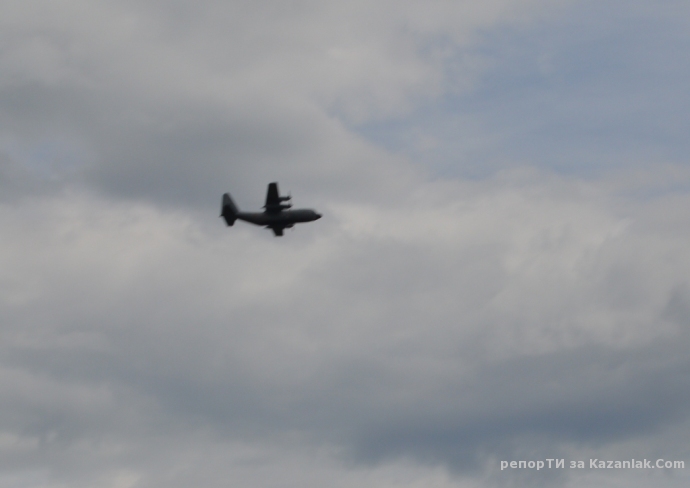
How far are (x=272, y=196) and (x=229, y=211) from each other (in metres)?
11.9

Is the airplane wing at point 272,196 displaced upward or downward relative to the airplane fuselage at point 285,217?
upward

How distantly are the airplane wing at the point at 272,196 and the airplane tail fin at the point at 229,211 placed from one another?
9.79m

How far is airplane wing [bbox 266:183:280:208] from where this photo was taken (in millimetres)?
156125

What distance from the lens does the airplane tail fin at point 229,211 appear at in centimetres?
16550

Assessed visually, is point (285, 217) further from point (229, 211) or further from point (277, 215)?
point (229, 211)

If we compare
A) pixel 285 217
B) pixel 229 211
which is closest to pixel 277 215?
pixel 285 217

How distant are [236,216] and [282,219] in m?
10.3

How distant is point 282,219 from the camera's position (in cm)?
15938

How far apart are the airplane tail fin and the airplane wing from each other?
9790mm

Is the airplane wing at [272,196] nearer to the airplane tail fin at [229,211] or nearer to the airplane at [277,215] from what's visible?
the airplane at [277,215]

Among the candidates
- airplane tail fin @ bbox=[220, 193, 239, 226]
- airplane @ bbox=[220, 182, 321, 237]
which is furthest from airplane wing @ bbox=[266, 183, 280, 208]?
airplane tail fin @ bbox=[220, 193, 239, 226]

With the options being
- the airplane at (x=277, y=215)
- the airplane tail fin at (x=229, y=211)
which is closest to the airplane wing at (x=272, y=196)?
the airplane at (x=277, y=215)

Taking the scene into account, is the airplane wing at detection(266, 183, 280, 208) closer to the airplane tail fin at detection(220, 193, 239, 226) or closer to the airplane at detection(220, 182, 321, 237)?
the airplane at detection(220, 182, 321, 237)

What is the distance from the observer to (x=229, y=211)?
166m
